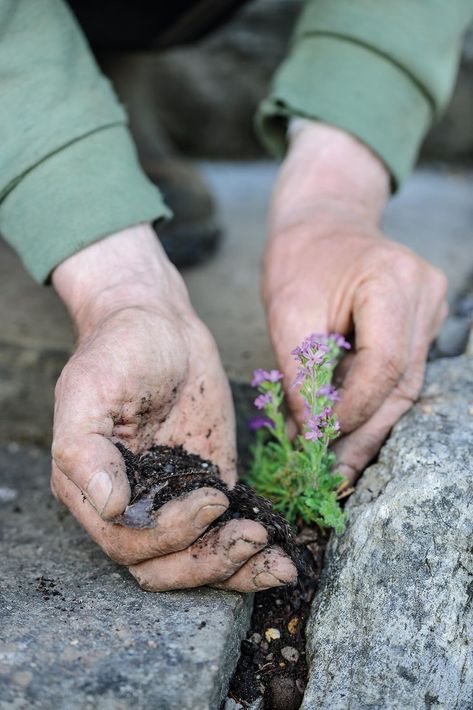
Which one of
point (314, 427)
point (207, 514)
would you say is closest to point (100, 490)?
point (207, 514)

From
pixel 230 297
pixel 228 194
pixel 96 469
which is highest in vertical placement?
pixel 96 469

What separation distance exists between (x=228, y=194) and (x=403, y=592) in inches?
106

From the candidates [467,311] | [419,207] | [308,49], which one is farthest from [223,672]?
[419,207]

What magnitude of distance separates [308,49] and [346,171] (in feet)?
1.34

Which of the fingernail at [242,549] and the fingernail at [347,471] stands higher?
the fingernail at [242,549]

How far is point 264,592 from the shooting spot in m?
1.51

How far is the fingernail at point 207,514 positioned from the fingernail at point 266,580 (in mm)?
132

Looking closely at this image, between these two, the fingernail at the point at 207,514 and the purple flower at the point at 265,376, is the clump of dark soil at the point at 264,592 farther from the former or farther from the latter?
the purple flower at the point at 265,376

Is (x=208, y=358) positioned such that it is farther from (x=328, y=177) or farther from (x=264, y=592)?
(x=328, y=177)

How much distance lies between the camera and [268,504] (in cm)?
143

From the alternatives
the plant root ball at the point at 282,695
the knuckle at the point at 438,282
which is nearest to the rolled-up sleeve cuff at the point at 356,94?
the knuckle at the point at 438,282

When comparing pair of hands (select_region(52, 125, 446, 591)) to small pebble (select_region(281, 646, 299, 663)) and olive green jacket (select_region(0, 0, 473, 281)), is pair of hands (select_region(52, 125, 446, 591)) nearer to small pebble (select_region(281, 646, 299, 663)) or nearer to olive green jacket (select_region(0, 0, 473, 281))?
olive green jacket (select_region(0, 0, 473, 281))

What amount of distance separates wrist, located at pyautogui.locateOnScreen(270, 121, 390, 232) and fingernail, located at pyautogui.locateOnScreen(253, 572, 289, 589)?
1052mm

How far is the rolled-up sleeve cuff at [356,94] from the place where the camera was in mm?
2146
